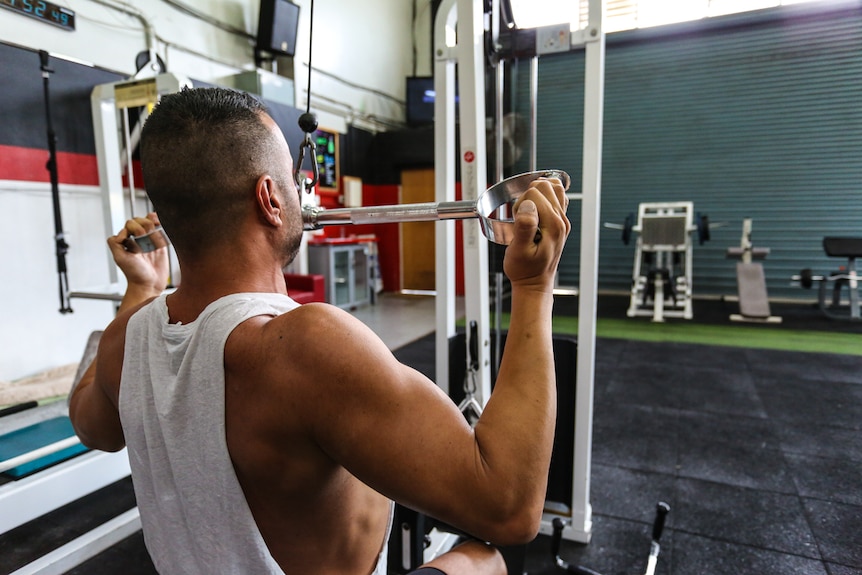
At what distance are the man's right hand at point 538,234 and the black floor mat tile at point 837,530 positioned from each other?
6.52 ft

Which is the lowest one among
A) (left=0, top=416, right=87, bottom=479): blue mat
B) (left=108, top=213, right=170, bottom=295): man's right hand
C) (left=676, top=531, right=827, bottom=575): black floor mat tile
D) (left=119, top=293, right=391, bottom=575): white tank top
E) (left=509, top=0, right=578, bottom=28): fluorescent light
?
(left=676, top=531, right=827, bottom=575): black floor mat tile

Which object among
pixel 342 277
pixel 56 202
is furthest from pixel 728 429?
pixel 342 277

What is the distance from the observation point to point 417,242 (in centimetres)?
805

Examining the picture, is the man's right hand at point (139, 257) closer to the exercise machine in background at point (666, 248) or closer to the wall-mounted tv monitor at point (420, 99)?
the exercise machine in background at point (666, 248)

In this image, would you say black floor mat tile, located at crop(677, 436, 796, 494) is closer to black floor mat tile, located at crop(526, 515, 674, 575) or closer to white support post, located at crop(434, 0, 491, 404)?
black floor mat tile, located at crop(526, 515, 674, 575)

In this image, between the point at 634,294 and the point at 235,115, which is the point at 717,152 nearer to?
the point at 634,294

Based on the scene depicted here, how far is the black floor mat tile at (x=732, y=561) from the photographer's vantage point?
70.4 inches

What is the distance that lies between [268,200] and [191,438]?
12.8 inches

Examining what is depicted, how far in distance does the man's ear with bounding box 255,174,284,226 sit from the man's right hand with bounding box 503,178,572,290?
1.08 ft

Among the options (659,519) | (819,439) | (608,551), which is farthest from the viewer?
(819,439)

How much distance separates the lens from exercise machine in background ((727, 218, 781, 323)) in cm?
570

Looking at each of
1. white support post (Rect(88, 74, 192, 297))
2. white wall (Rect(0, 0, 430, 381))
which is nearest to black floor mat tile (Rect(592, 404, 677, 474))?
white support post (Rect(88, 74, 192, 297))

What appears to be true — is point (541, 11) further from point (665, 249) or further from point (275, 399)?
point (665, 249)

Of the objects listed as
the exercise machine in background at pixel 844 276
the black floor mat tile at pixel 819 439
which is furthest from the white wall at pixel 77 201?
the exercise machine in background at pixel 844 276
